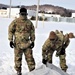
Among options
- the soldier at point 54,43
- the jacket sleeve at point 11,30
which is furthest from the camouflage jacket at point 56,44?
the jacket sleeve at point 11,30

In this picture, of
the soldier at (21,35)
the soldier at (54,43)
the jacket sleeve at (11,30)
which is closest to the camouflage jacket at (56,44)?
the soldier at (54,43)

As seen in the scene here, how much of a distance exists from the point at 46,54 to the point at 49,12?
107 meters

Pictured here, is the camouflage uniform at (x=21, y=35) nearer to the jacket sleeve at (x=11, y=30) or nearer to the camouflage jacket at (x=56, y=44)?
the jacket sleeve at (x=11, y=30)

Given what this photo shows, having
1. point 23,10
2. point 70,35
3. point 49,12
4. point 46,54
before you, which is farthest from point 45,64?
point 49,12

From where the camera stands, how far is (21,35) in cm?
739

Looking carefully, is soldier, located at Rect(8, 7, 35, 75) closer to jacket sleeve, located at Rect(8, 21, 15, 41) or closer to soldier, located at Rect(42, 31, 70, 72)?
jacket sleeve, located at Rect(8, 21, 15, 41)

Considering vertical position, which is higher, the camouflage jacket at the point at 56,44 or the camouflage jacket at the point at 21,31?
the camouflage jacket at the point at 21,31

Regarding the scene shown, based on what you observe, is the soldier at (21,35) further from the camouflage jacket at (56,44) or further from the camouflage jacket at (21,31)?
the camouflage jacket at (56,44)

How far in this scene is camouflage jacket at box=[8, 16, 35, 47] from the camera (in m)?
7.34

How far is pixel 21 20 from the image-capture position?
7340mm

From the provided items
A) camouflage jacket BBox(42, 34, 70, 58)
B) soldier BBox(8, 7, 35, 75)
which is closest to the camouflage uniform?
soldier BBox(8, 7, 35, 75)

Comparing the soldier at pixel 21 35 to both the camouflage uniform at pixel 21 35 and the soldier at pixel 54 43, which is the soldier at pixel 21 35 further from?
the soldier at pixel 54 43

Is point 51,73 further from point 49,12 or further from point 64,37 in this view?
point 49,12

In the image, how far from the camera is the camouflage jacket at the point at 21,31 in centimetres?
734
